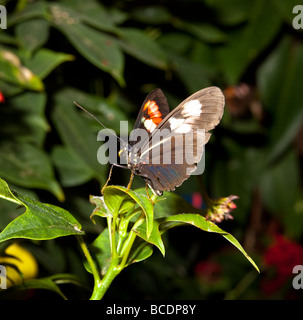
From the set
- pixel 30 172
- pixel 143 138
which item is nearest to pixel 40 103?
pixel 30 172

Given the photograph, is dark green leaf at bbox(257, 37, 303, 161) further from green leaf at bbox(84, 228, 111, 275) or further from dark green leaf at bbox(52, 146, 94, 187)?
green leaf at bbox(84, 228, 111, 275)

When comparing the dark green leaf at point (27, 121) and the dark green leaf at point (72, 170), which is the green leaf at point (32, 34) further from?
the dark green leaf at point (72, 170)

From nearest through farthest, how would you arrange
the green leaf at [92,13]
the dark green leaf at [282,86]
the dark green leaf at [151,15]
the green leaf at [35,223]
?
Result: the green leaf at [35,223]
the green leaf at [92,13]
the dark green leaf at [151,15]
the dark green leaf at [282,86]

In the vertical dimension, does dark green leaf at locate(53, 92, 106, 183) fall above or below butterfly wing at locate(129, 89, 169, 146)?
below

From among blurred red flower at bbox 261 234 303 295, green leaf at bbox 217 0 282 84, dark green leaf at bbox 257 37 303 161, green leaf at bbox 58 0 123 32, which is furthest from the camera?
blurred red flower at bbox 261 234 303 295

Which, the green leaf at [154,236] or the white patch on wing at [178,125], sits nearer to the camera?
the green leaf at [154,236]

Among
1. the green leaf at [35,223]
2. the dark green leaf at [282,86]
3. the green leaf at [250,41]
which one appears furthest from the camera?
the dark green leaf at [282,86]

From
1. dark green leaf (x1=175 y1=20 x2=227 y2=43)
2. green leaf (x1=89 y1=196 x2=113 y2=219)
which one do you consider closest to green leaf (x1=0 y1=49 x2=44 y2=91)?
green leaf (x1=89 y1=196 x2=113 y2=219)

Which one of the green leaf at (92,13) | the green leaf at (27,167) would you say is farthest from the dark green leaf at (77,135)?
the green leaf at (92,13)
